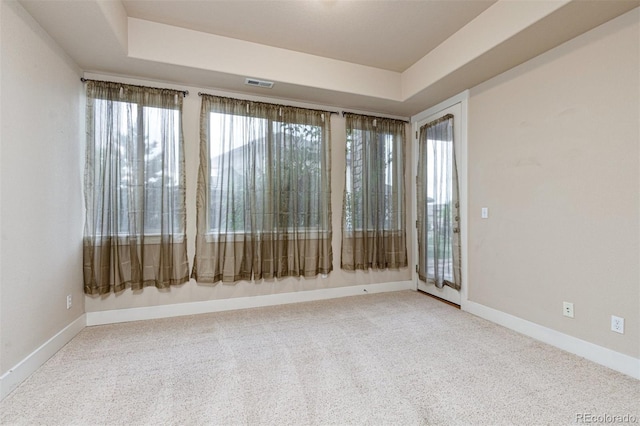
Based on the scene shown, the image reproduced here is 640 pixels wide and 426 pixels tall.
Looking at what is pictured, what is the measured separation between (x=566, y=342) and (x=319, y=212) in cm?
274

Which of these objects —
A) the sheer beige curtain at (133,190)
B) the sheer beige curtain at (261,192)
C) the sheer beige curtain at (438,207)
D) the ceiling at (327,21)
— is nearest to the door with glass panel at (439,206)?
the sheer beige curtain at (438,207)

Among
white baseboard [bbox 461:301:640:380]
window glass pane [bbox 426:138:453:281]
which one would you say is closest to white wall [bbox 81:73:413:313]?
window glass pane [bbox 426:138:453:281]

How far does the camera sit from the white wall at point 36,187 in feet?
6.52

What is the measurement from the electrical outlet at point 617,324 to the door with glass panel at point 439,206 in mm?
1461

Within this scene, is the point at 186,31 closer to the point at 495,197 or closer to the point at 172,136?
the point at 172,136

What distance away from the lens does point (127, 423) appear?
1672 millimetres

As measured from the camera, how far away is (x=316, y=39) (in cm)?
316

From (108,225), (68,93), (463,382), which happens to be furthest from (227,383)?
(68,93)

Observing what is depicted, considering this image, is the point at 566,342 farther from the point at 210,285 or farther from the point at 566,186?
the point at 210,285

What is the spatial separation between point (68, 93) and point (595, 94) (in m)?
4.49

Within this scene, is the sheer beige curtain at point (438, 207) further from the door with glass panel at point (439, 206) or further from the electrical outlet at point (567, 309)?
the electrical outlet at point (567, 309)

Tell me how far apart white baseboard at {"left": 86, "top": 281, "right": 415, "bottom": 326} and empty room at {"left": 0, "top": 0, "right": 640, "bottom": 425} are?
23mm

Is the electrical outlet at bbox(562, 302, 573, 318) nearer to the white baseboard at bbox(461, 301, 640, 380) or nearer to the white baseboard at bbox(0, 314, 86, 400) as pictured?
the white baseboard at bbox(461, 301, 640, 380)

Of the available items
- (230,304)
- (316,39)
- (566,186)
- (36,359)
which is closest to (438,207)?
(566,186)
